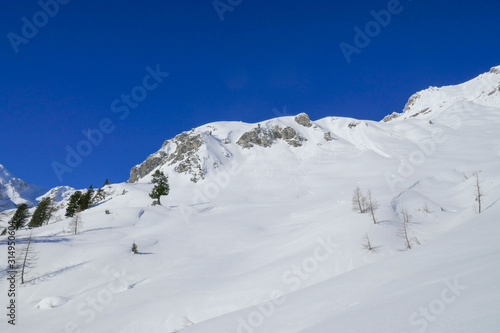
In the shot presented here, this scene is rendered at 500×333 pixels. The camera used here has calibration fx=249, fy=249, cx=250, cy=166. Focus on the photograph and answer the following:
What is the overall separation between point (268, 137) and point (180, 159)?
4037cm

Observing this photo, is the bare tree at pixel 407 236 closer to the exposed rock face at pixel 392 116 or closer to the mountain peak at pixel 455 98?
the mountain peak at pixel 455 98

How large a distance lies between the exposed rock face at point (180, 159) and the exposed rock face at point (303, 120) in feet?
179

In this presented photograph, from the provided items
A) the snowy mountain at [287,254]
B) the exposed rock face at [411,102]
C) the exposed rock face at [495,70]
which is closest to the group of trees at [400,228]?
the snowy mountain at [287,254]

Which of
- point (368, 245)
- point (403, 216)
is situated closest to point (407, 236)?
point (403, 216)

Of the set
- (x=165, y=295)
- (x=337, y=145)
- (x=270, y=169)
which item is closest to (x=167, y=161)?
(x=270, y=169)

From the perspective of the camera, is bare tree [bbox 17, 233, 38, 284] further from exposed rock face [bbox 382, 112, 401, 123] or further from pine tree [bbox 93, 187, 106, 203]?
exposed rock face [bbox 382, 112, 401, 123]

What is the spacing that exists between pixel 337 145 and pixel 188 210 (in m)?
76.3

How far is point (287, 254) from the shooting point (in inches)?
1013

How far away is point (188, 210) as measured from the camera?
163 feet

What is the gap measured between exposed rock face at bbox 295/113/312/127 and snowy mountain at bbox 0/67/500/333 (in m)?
39.6

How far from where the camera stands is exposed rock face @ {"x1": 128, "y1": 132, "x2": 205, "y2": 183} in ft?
293

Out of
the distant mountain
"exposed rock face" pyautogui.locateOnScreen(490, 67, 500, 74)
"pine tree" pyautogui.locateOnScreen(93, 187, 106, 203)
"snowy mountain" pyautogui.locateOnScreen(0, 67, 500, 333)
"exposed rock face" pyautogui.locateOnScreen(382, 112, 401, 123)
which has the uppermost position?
"exposed rock face" pyautogui.locateOnScreen(490, 67, 500, 74)

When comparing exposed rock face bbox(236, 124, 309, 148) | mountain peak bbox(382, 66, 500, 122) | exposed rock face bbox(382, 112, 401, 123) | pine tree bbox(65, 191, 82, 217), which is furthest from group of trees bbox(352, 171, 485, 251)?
exposed rock face bbox(382, 112, 401, 123)

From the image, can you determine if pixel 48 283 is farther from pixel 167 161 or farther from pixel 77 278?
pixel 167 161
